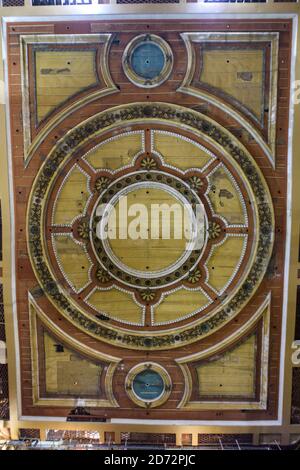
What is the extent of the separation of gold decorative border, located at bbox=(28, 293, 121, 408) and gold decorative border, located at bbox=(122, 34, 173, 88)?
3.72m

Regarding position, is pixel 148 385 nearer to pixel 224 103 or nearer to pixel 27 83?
pixel 224 103

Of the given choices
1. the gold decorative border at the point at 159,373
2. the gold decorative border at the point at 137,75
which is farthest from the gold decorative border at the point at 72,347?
the gold decorative border at the point at 137,75

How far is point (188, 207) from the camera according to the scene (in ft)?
18.3

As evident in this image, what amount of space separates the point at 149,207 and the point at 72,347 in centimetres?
259

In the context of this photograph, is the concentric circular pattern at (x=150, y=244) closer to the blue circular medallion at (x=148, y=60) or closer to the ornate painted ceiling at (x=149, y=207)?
the ornate painted ceiling at (x=149, y=207)

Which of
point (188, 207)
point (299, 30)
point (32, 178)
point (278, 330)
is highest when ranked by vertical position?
point (299, 30)

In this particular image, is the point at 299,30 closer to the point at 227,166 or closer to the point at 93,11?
the point at 227,166

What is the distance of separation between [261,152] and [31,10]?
393 centimetres

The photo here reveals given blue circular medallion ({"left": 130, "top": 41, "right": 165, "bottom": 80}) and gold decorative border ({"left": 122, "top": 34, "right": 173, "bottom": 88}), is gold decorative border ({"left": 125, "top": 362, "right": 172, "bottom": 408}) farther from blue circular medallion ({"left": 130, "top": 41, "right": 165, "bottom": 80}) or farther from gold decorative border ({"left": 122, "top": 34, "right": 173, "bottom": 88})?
blue circular medallion ({"left": 130, "top": 41, "right": 165, "bottom": 80})

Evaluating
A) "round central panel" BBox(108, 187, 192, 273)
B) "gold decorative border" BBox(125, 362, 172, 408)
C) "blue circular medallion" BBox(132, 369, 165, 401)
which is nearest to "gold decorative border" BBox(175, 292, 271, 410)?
"gold decorative border" BBox(125, 362, 172, 408)

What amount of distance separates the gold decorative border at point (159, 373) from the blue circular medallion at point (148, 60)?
4470mm

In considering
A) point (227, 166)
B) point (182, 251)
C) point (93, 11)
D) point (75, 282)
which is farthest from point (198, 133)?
point (75, 282)

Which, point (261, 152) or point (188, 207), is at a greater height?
point (261, 152)

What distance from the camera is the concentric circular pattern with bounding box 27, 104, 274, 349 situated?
5492 millimetres
